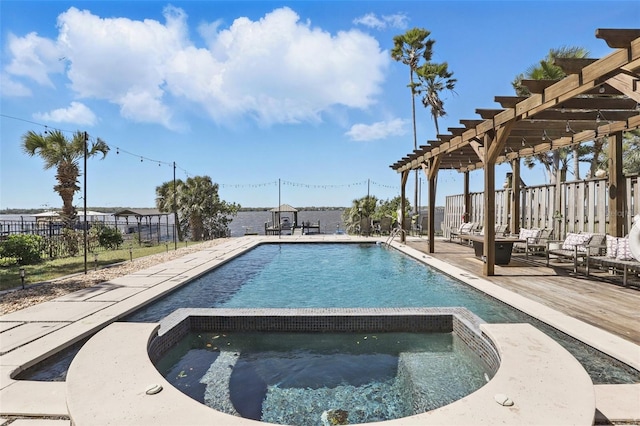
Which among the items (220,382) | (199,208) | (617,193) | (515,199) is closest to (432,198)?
(515,199)

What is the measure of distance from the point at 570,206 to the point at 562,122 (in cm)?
224

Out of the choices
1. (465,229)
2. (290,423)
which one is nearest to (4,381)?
(290,423)

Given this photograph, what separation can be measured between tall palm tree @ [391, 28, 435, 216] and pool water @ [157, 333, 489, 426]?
681 inches

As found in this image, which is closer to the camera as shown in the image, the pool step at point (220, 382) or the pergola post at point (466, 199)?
the pool step at point (220, 382)

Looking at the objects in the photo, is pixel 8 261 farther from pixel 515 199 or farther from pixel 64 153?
pixel 515 199

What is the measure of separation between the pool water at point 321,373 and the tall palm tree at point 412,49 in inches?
681

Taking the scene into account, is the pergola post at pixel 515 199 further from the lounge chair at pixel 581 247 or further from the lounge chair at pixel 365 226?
the lounge chair at pixel 365 226

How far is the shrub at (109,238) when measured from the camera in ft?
40.0

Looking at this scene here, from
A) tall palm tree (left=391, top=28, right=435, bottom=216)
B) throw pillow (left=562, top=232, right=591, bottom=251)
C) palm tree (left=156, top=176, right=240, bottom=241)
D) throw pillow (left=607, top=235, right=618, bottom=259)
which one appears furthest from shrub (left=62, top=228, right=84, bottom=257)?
tall palm tree (left=391, top=28, right=435, bottom=216)

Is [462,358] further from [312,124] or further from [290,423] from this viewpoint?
[312,124]

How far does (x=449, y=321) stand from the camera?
441 centimetres

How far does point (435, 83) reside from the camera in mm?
18469

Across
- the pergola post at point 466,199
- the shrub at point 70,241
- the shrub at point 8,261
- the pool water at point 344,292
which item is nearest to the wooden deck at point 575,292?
the pool water at point 344,292

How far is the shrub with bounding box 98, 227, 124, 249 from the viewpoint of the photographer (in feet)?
40.0
